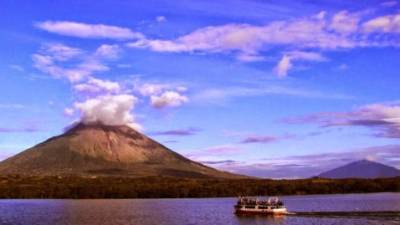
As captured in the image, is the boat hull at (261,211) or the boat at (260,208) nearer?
the boat hull at (261,211)

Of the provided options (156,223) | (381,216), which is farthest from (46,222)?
(381,216)

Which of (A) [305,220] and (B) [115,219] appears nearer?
(A) [305,220]

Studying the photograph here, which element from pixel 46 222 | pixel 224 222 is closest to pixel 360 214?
pixel 224 222

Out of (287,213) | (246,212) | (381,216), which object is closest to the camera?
(381,216)

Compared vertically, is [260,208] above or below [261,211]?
above

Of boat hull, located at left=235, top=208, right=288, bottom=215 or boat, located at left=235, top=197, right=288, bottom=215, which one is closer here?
boat hull, located at left=235, top=208, right=288, bottom=215

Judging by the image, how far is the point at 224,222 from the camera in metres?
94.1

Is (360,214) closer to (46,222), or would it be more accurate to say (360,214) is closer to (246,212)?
(246,212)

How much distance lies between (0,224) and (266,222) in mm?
38174

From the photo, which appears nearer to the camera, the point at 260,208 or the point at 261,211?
the point at 261,211

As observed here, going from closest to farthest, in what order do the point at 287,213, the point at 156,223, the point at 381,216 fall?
the point at 381,216 → the point at 156,223 → the point at 287,213

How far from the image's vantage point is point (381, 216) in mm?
87688

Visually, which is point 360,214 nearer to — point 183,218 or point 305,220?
point 305,220

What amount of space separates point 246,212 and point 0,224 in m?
40.4
